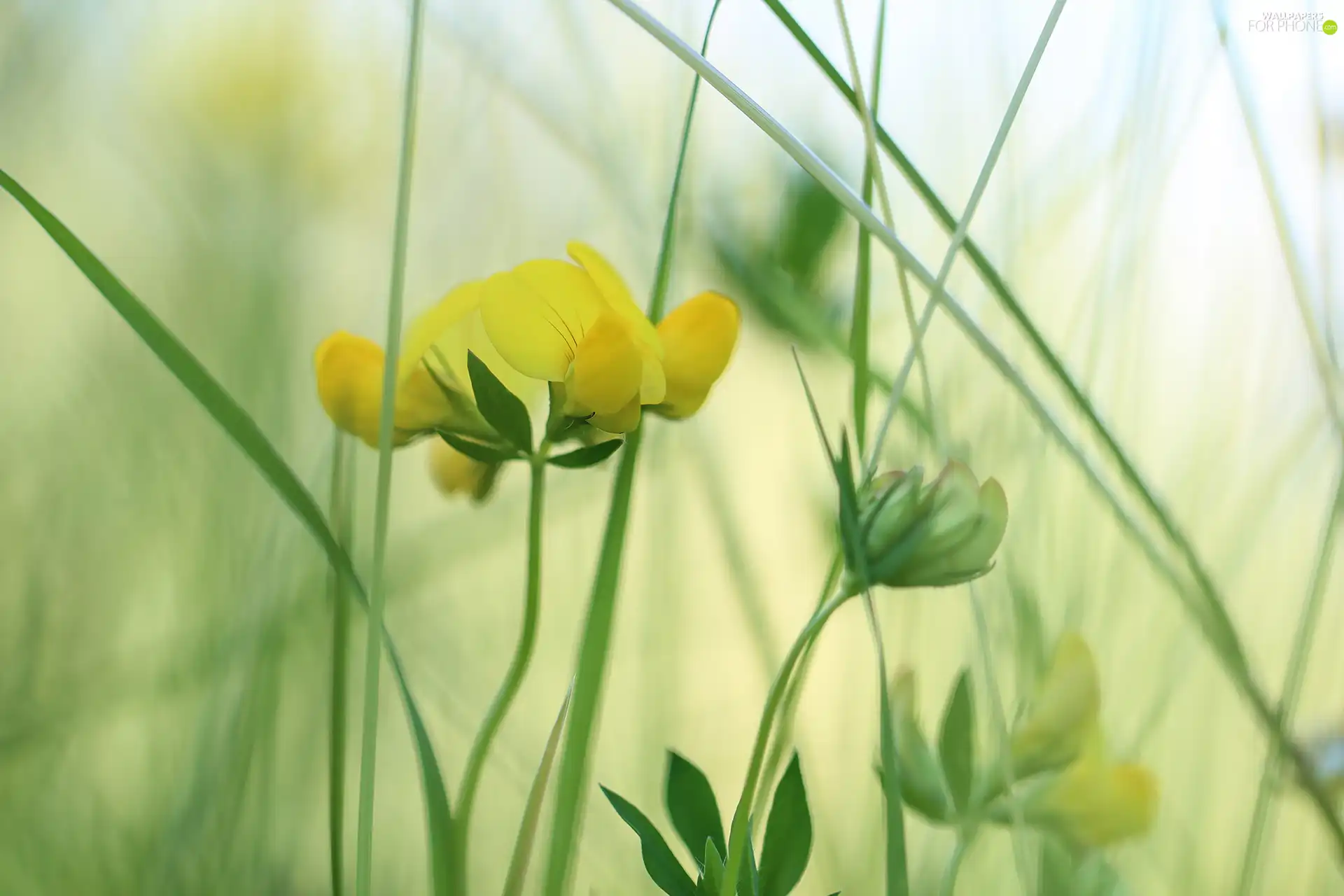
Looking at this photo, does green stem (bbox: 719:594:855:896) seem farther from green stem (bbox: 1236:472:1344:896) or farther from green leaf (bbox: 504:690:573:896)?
green stem (bbox: 1236:472:1344:896)

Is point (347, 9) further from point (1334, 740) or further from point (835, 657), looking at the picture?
point (1334, 740)

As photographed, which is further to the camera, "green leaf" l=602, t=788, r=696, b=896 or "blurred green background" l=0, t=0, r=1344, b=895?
"blurred green background" l=0, t=0, r=1344, b=895

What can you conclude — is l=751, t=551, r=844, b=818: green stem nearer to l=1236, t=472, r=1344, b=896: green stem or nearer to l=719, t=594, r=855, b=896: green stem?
l=719, t=594, r=855, b=896: green stem

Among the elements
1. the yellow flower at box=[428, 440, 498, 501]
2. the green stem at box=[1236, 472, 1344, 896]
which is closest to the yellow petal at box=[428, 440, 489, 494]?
the yellow flower at box=[428, 440, 498, 501]

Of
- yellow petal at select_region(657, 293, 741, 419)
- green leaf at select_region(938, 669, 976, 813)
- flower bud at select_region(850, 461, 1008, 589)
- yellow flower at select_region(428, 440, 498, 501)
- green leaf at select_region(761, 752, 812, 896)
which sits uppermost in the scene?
yellow petal at select_region(657, 293, 741, 419)

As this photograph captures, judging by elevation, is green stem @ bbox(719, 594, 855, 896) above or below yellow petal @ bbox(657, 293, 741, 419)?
below

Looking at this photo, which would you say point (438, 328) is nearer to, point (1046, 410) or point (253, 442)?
point (253, 442)
